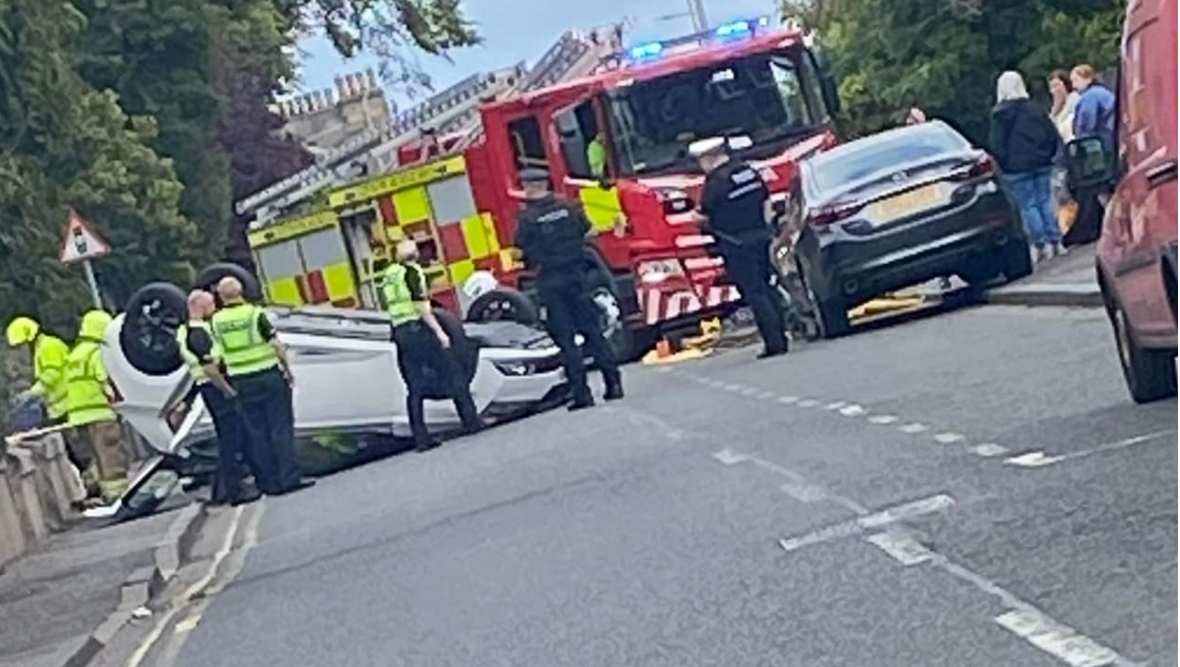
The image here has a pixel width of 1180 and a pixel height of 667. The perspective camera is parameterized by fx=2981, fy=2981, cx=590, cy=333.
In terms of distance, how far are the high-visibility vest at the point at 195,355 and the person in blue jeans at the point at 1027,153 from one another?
22.7 feet

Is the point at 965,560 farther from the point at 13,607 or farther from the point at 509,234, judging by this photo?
the point at 509,234

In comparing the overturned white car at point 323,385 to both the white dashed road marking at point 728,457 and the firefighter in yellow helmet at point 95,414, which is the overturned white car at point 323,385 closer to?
the firefighter in yellow helmet at point 95,414

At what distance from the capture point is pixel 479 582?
1255cm

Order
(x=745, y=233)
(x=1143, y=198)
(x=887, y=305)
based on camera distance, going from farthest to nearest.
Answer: (x=887, y=305), (x=745, y=233), (x=1143, y=198)

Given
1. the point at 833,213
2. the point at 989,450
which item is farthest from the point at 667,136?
the point at 989,450

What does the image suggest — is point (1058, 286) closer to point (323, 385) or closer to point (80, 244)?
point (323, 385)

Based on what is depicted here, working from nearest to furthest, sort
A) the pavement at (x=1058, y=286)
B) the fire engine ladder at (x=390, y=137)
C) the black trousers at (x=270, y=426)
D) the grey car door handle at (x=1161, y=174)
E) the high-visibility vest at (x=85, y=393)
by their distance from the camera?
the grey car door handle at (x=1161, y=174) → the pavement at (x=1058, y=286) → the black trousers at (x=270, y=426) → the high-visibility vest at (x=85, y=393) → the fire engine ladder at (x=390, y=137)

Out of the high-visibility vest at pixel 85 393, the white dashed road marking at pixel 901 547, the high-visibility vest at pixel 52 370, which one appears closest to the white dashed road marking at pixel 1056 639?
the white dashed road marking at pixel 901 547

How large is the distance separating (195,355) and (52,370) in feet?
15.6

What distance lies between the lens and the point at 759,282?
2322cm

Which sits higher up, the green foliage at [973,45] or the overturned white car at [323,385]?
the green foliage at [973,45]

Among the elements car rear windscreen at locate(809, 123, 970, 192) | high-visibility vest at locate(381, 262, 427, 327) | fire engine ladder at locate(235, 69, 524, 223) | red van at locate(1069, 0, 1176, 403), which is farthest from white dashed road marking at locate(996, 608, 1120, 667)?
fire engine ladder at locate(235, 69, 524, 223)

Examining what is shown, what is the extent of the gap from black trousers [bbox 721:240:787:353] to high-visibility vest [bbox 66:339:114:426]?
238 inches

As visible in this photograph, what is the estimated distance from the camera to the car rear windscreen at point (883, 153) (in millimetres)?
23672
